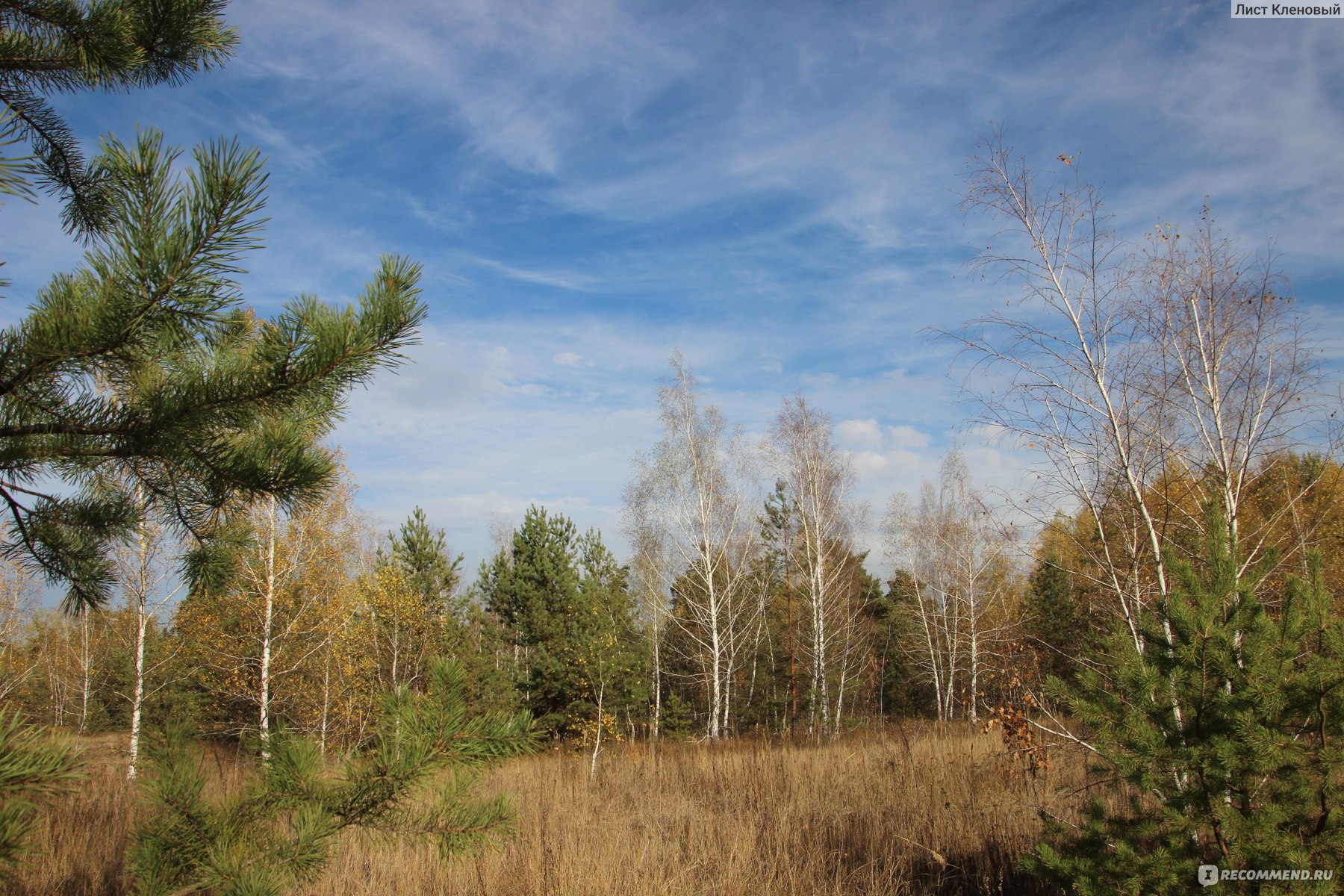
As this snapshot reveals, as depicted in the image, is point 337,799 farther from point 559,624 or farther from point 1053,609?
point 1053,609

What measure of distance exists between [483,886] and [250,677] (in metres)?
11.6

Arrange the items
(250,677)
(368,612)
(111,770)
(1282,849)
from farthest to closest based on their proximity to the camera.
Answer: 1. (368,612)
2. (250,677)
3. (111,770)
4. (1282,849)

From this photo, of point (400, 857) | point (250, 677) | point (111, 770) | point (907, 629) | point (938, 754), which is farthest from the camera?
point (907, 629)

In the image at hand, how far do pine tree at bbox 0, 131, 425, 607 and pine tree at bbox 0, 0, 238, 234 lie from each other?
175mm

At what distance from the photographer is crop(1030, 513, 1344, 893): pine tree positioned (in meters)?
2.43

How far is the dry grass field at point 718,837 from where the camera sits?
3.99 metres

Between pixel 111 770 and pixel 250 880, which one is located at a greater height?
pixel 250 880

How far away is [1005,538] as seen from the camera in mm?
5332

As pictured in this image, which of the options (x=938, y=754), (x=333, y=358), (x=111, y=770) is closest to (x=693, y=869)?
(x=333, y=358)

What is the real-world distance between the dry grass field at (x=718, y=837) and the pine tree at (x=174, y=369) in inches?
40.3

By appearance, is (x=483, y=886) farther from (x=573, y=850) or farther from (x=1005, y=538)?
(x=1005, y=538)

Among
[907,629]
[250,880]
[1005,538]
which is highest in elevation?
[1005,538]

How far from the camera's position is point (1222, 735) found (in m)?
2.55

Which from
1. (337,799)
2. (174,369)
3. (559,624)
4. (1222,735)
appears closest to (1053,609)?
(559,624)
